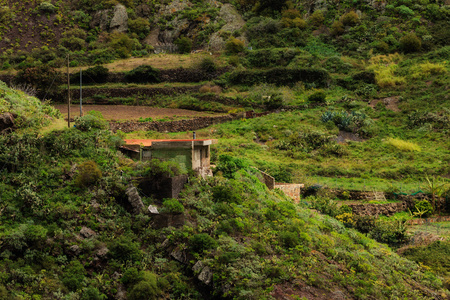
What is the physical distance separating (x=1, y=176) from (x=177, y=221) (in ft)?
21.5

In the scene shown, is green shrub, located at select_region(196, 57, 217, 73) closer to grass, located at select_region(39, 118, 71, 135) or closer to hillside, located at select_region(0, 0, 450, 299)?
hillside, located at select_region(0, 0, 450, 299)

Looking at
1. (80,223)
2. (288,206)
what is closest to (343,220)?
(288,206)

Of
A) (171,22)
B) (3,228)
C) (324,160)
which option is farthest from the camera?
(171,22)

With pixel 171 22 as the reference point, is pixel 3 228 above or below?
below

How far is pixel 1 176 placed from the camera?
22.3m

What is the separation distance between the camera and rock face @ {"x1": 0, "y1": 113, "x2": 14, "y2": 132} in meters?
24.5

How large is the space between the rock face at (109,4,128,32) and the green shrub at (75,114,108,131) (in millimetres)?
50367

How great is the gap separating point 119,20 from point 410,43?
34662 millimetres

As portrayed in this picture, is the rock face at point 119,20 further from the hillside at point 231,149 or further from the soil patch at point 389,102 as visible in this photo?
the soil patch at point 389,102

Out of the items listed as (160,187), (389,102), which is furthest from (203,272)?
(389,102)

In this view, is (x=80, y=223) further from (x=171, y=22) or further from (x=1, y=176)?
(x=171, y=22)

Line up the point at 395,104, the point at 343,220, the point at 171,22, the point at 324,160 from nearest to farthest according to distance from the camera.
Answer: the point at 343,220, the point at 324,160, the point at 395,104, the point at 171,22

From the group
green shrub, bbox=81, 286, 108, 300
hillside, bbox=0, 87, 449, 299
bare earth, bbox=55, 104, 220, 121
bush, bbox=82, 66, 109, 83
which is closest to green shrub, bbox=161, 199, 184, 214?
hillside, bbox=0, 87, 449, 299

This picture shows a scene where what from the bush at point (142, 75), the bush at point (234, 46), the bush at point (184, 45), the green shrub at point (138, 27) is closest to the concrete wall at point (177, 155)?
the bush at point (142, 75)
